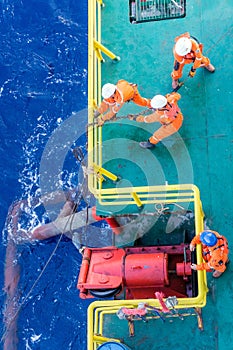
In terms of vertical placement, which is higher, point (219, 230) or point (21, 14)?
point (21, 14)

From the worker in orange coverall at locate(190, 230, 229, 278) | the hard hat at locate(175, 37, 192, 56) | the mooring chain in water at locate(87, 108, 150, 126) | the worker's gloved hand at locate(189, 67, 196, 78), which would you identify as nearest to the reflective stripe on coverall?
the mooring chain in water at locate(87, 108, 150, 126)

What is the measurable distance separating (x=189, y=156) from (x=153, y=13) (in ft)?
11.7

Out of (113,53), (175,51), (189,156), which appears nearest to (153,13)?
(113,53)

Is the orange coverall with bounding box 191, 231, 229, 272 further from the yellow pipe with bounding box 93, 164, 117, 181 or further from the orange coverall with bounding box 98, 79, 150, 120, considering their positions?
the orange coverall with bounding box 98, 79, 150, 120

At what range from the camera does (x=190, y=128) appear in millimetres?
11055

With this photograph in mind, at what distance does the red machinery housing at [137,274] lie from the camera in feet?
32.1

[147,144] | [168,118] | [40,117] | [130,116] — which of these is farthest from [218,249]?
[40,117]

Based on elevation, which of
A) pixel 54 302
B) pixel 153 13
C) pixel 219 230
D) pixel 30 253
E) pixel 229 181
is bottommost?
pixel 54 302

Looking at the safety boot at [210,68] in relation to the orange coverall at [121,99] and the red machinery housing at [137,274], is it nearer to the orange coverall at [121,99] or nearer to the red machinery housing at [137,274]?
the orange coverall at [121,99]

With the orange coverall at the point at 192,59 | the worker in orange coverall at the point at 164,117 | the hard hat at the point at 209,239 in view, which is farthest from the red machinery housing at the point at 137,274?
the orange coverall at the point at 192,59

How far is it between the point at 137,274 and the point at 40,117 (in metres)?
8.70

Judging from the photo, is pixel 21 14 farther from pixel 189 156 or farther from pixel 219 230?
pixel 219 230

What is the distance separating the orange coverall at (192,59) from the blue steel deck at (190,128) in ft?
1.73

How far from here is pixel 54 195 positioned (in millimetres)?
16609
